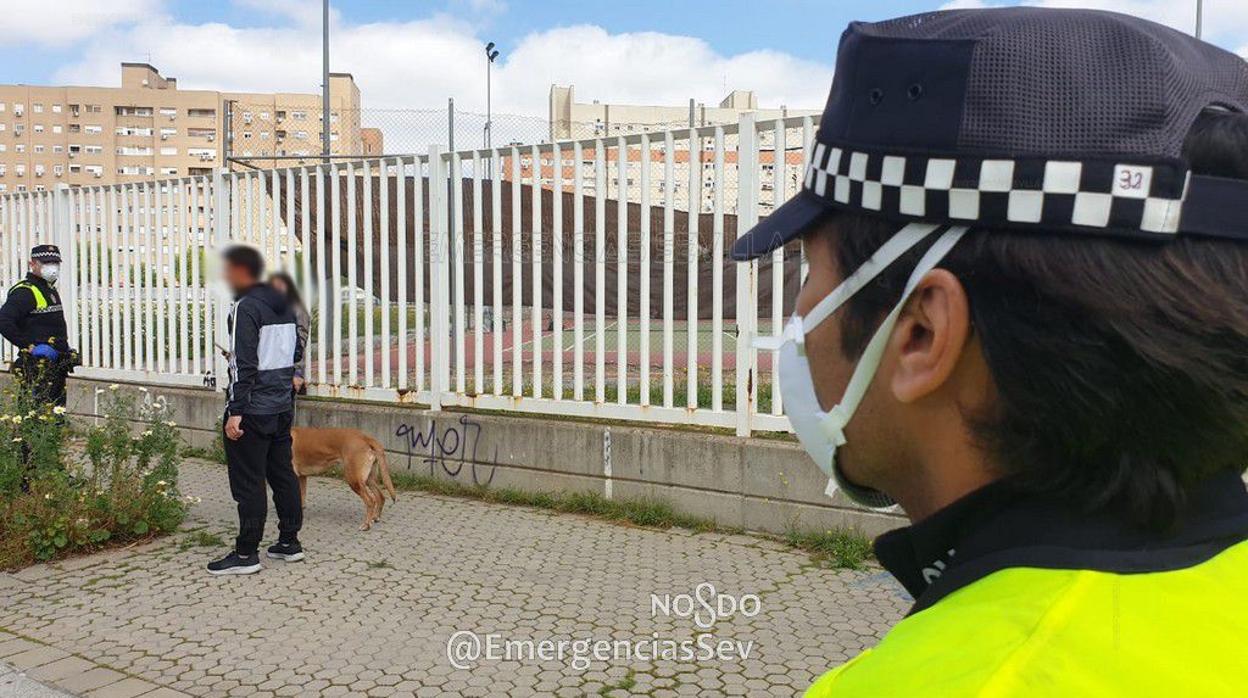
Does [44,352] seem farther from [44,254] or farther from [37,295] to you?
[44,254]

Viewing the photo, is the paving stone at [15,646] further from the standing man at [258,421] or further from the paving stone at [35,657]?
the standing man at [258,421]

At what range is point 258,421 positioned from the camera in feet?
18.2

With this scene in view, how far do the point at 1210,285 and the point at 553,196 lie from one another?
6.40 m

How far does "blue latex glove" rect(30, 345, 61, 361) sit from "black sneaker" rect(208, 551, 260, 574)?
10.3 feet

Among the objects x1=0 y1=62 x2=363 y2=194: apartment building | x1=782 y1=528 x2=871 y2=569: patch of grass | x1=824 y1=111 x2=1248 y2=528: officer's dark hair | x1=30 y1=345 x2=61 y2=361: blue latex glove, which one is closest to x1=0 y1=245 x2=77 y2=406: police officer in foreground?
x1=30 y1=345 x2=61 y2=361: blue latex glove

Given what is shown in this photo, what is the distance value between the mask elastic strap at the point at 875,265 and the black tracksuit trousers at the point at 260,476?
16.9ft

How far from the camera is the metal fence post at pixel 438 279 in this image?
7590 mm

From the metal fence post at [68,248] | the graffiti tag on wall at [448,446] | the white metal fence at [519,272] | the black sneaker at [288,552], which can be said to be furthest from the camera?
the metal fence post at [68,248]

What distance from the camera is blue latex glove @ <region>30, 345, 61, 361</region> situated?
24.2 feet

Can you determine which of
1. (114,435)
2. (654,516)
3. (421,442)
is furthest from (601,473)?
(114,435)

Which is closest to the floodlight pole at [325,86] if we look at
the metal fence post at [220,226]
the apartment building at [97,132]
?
the metal fence post at [220,226]

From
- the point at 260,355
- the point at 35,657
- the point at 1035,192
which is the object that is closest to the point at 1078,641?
the point at 1035,192

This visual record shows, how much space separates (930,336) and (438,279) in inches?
277

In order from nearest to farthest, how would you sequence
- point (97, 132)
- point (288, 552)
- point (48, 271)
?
point (288, 552), point (48, 271), point (97, 132)
